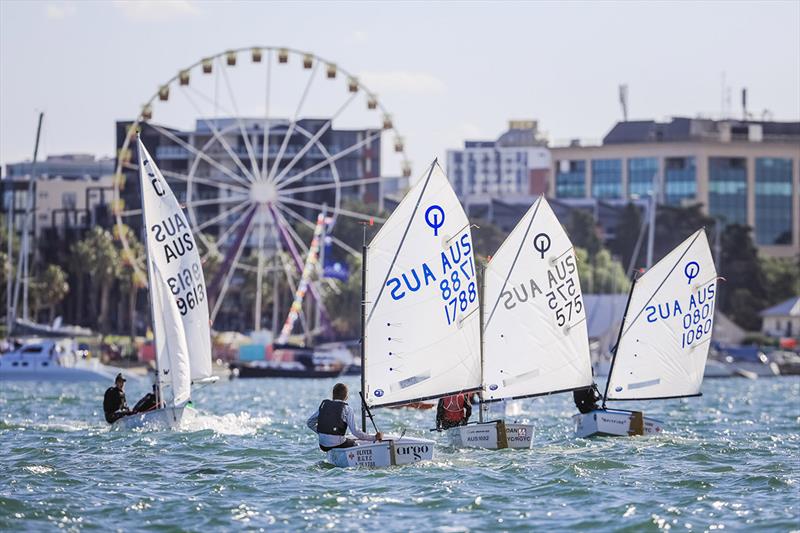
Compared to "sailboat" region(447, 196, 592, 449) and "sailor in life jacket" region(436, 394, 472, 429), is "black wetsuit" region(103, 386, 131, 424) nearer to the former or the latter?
"sailor in life jacket" region(436, 394, 472, 429)

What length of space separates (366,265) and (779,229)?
131191 mm

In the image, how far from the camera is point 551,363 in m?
36.1

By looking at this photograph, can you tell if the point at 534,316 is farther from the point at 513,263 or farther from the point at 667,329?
the point at 667,329

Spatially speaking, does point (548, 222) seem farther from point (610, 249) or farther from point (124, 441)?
point (610, 249)

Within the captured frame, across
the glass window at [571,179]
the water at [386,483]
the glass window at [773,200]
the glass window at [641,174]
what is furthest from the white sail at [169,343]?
the glass window at [571,179]

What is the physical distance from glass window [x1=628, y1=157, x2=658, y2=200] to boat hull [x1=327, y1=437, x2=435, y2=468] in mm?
128313

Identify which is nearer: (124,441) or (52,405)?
(124,441)

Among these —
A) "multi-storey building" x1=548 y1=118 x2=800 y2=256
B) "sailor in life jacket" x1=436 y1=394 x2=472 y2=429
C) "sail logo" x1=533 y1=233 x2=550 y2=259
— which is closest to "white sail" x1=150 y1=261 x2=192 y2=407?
"sailor in life jacket" x1=436 y1=394 x2=472 y2=429

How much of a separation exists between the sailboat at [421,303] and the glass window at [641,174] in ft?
409

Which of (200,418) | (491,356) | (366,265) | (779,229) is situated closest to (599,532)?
(366,265)

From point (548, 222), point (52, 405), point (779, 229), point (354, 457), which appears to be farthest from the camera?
point (779, 229)

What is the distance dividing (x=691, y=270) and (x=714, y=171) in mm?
116818

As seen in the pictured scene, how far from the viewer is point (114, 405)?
1513 inches

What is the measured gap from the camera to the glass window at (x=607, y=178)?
15962cm
